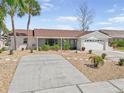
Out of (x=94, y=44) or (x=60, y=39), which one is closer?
(x=60, y=39)

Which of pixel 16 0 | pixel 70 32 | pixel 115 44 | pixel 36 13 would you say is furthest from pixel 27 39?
pixel 16 0

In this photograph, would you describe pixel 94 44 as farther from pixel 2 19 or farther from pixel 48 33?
pixel 2 19

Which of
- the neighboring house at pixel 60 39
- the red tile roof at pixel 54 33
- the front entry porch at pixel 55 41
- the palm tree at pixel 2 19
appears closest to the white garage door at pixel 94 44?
the neighboring house at pixel 60 39

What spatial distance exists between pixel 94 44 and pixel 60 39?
6.52m

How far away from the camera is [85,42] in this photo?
37812mm

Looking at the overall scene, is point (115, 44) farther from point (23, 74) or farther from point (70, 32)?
point (23, 74)

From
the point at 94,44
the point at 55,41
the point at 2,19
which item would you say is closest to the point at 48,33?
the point at 55,41

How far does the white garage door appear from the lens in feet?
124

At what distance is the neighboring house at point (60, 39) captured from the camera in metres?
36.2

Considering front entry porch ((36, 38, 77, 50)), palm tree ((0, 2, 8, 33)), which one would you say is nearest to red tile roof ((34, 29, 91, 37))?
front entry porch ((36, 38, 77, 50))

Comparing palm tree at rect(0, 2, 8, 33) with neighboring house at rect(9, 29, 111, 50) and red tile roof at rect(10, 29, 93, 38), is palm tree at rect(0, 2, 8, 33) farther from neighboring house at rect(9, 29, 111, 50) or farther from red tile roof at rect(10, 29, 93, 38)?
red tile roof at rect(10, 29, 93, 38)

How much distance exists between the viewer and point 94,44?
126 ft

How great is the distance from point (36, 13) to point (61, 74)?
2477cm

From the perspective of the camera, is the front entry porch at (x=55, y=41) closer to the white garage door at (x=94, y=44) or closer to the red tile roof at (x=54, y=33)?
the red tile roof at (x=54, y=33)
